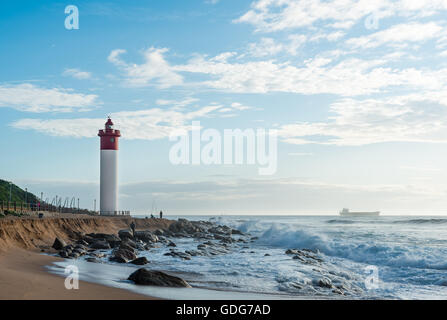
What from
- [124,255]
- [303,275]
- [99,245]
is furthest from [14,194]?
[303,275]

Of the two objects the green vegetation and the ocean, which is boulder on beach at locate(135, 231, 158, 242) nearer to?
the ocean

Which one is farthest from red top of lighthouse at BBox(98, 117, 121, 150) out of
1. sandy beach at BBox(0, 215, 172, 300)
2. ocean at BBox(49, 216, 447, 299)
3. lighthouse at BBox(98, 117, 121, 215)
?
ocean at BBox(49, 216, 447, 299)

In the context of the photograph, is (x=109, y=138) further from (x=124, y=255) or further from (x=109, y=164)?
(x=124, y=255)

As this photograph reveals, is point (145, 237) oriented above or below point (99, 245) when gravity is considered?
below

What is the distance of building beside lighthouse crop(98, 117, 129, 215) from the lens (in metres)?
38.9

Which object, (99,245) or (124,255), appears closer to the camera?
(124,255)

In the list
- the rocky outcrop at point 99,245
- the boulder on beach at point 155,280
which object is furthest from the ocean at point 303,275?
the rocky outcrop at point 99,245

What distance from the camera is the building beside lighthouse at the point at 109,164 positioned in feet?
128

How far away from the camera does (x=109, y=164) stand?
38.9m

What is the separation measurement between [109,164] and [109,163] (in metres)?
0.10

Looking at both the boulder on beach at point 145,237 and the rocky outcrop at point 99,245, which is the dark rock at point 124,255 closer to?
the rocky outcrop at point 99,245
